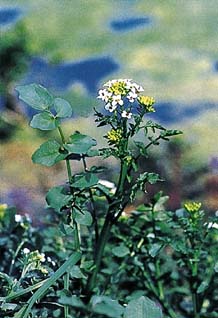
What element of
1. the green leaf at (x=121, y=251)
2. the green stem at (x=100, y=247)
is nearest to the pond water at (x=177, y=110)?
the green leaf at (x=121, y=251)

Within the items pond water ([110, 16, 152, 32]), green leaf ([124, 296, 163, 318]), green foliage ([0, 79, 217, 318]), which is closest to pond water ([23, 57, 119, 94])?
pond water ([110, 16, 152, 32])

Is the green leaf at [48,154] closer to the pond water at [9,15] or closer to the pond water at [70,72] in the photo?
the pond water at [70,72]

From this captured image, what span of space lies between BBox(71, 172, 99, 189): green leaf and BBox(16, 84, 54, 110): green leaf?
0.21 feet

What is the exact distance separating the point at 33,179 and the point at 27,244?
0.97m

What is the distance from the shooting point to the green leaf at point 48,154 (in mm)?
669

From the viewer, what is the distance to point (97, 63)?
2.38 metres

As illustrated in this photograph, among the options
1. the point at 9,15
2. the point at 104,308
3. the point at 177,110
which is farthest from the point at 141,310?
the point at 9,15

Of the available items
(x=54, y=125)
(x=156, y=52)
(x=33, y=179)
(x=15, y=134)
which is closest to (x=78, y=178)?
(x=54, y=125)

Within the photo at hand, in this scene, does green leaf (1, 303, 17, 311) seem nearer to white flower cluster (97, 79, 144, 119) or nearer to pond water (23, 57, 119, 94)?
white flower cluster (97, 79, 144, 119)

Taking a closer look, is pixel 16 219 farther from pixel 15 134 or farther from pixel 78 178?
pixel 15 134

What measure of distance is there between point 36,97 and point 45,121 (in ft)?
0.07

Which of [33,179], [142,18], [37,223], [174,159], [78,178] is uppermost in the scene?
[142,18]

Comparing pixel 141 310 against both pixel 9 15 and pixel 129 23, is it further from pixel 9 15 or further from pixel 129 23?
pixel 9 15

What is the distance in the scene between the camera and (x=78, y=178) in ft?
2.23
